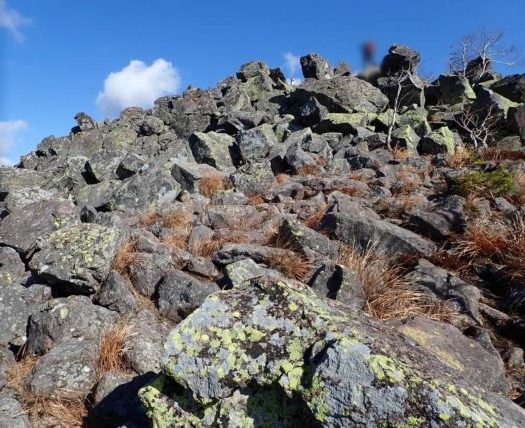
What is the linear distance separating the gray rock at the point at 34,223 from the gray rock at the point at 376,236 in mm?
5411

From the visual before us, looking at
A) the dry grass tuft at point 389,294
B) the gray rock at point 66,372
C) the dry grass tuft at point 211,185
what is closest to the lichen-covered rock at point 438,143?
the dry grass tuft at point 211,185

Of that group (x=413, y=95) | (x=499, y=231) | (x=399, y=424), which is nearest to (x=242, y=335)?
(x=399, y=424)

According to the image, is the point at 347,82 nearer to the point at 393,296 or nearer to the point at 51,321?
the point at 393,296

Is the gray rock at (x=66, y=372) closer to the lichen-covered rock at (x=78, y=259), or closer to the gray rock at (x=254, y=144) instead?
the lichen-covered rock at (x=78, y=259)

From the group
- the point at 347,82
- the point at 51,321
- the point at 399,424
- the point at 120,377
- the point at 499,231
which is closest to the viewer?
the point at 399,424

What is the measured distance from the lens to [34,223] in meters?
8.26

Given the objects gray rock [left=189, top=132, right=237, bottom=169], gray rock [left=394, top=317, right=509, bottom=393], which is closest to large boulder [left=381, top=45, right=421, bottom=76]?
gray rock [left=189, top=132, right=237, bottom=169]

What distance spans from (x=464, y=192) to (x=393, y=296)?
579cm

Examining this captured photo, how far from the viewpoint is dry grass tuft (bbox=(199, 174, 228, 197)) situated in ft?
42.4

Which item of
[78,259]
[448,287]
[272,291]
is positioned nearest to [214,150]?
[78,259]

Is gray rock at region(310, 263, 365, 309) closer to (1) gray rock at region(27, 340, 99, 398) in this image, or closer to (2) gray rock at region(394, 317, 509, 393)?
(2) gray rock at region(394, 317, 509, 393)

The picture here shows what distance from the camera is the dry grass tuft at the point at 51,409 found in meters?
4.34

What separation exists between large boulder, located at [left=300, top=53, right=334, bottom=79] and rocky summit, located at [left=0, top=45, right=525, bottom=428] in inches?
709

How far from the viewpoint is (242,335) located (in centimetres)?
319
